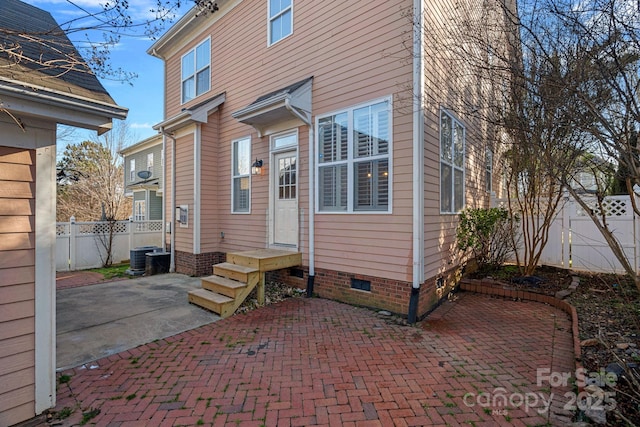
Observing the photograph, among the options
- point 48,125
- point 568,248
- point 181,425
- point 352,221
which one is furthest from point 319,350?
point 568,248

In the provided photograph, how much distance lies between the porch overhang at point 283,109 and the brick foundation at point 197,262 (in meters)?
3.58

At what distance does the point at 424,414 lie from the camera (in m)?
2.56

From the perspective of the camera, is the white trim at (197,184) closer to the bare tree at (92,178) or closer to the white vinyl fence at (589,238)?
the white vinyl fence at (589,238)

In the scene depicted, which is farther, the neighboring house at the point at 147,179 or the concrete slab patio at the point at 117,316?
the neighboring house at the point at 147,179

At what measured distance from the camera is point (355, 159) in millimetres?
5473

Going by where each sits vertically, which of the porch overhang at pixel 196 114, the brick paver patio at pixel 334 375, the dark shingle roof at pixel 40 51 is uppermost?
the porch overhang at pixel 196 114

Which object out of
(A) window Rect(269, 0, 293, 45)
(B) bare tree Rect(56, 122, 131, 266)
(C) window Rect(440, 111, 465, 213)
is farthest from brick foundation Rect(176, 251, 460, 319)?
(B) bare tree Rect(56, 122, 131, 266)

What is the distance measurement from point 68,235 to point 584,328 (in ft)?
40.2

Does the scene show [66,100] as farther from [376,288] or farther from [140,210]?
[140,210]

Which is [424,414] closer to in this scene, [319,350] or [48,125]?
[319,350]

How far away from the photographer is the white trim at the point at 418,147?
4645mm

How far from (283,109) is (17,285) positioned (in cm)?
471

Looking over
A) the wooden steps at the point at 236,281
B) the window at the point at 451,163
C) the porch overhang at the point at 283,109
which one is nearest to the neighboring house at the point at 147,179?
the porch overhang at the point at 283,109

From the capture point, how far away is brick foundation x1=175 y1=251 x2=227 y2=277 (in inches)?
313
